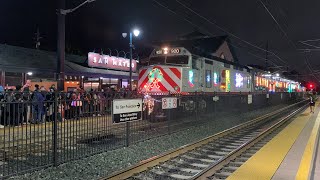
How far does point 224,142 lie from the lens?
13.0 meters

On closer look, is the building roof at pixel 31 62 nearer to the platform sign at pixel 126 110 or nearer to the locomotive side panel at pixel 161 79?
the locomotive side panel at pixel 161 79

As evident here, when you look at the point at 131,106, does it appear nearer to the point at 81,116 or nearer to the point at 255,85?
the point at 81,116

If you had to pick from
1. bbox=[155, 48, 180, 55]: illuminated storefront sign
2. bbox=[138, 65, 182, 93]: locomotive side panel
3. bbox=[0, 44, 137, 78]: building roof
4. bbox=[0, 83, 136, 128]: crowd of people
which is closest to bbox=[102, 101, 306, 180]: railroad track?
bbox=[0, 83, 136, 128]: crowd of people

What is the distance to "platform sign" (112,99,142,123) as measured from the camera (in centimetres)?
1003

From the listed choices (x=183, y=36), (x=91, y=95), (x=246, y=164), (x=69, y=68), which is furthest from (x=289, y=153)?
(x=183, y=36)

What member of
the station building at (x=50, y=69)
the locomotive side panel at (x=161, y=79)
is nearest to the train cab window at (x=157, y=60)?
the locomotive side panel at (x=161, y=79)

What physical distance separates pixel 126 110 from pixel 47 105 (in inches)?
112

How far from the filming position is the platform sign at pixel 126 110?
10.0 m

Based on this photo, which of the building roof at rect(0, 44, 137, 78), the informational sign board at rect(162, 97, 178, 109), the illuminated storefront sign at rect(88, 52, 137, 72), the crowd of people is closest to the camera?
the crowd of people

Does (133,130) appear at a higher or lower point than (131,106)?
lower

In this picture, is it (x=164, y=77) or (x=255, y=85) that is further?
(x=255, y=85)

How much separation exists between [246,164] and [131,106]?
3.84 metres

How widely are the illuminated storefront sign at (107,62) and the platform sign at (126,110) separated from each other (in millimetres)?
14124

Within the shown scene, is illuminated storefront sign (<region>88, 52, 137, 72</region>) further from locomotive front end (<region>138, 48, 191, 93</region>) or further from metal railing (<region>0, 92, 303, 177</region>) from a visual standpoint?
metal railing (<region>0, 92, 303, 177</region>)
